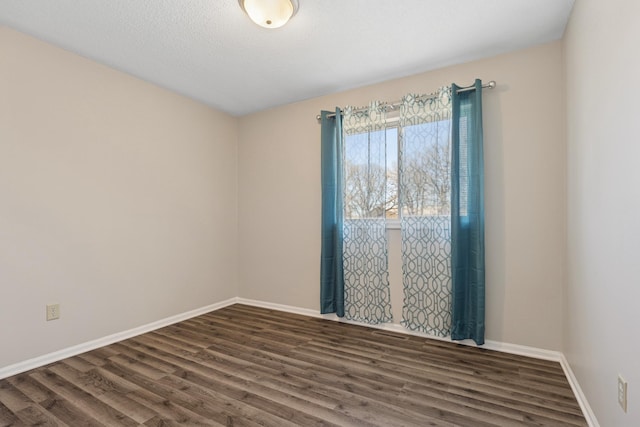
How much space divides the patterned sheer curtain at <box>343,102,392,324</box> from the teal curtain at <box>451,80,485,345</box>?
2.10 ft

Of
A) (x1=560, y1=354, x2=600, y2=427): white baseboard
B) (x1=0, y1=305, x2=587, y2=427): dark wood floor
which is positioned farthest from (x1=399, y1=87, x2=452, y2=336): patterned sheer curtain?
(x1=560, y1=354, x2=600, y2=427): white baseboard

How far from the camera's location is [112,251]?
280cm

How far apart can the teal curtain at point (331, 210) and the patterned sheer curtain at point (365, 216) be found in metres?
0.06

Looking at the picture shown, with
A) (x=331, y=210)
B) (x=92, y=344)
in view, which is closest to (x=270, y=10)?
(x=331, y=210)

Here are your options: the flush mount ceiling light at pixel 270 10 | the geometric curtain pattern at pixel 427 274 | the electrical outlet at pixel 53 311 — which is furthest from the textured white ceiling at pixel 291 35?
the electrical outlet at pixel 53 311

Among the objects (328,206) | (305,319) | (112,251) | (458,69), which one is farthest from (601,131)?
(112,251)

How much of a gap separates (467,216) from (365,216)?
3.04ft

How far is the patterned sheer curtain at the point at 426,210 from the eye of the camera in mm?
2713

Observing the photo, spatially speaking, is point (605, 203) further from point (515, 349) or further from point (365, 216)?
point (365, 216)

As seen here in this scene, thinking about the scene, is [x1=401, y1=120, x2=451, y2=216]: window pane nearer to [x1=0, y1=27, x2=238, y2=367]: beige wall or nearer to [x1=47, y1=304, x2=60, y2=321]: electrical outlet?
[x1=0, y1=27, x2=238, y2=367]: beige wall

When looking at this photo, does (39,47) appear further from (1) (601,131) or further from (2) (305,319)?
(1) (601,131)

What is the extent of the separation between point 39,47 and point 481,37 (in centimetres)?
329

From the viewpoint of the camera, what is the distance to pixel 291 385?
206 centimetres

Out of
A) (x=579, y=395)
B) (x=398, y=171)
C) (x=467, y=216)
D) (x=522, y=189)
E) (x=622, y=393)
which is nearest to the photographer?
(x=622, y=393)
